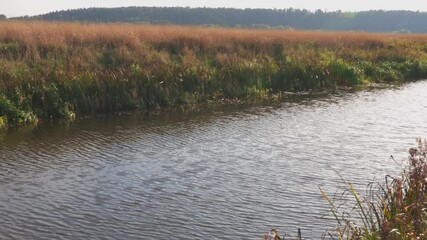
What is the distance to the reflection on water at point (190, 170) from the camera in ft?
24.4

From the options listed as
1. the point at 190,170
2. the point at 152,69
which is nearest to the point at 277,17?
the point at 152,69

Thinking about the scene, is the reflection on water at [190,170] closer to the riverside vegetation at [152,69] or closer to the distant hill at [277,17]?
the riverside vegetation at [152,69]

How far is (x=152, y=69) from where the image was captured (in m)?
17.6

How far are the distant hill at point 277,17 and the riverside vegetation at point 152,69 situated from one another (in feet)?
170

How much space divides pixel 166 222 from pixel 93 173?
2.66 m

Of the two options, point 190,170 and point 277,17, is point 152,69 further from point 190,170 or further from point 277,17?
point 277,17

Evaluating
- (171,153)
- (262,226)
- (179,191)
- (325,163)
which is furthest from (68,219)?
(325,163)

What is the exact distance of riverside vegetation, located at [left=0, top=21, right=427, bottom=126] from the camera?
15.2 metres

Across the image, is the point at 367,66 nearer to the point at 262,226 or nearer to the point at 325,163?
the point at 325,163

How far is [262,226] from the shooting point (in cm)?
734

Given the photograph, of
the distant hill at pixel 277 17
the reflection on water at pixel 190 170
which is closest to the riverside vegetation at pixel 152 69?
the reflection on water at pixel 190 170

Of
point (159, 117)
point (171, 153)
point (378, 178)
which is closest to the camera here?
point (378, 178)

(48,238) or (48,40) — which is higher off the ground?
(48,40)

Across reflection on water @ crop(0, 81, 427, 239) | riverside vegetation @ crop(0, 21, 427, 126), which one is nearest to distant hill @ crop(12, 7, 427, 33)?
riverside vegetation @ crop(0, 21, 427, 126)
